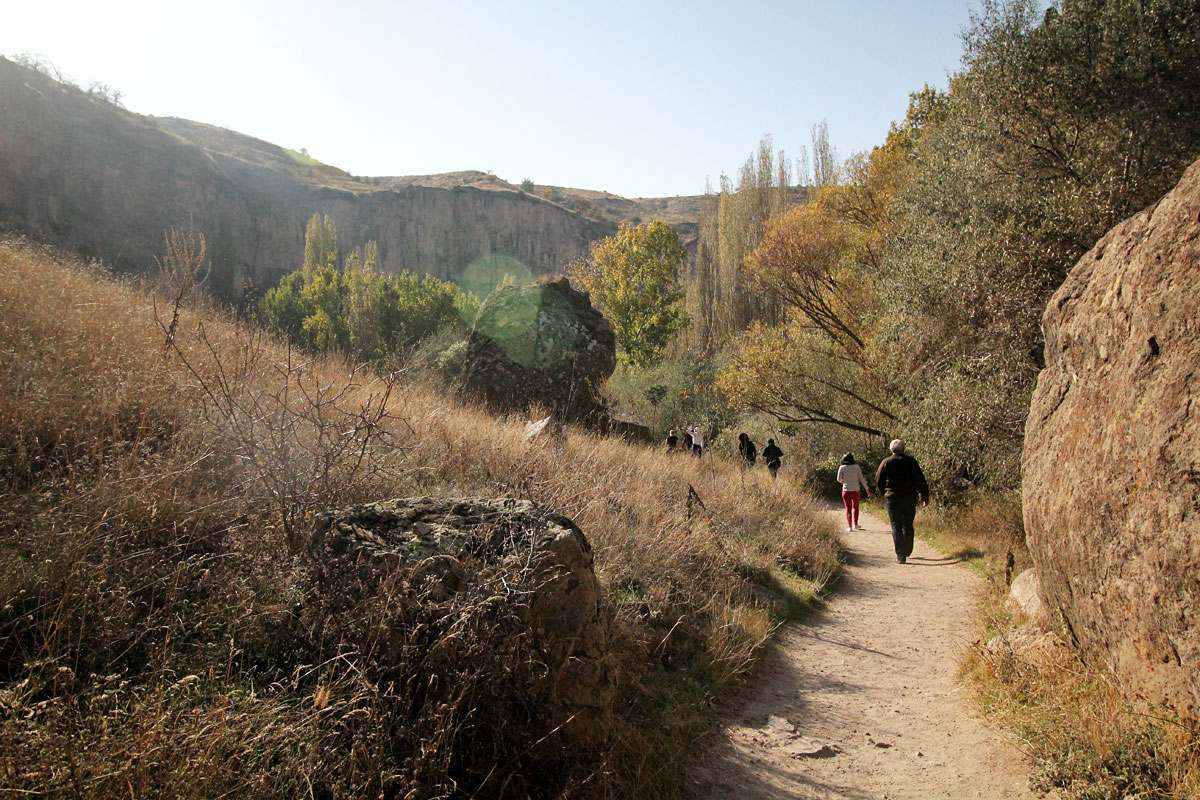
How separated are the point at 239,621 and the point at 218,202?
6245cm

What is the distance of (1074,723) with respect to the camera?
12.0 ft

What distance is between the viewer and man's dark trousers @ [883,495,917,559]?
988 cm

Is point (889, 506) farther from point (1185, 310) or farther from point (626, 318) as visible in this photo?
point (626, 318)

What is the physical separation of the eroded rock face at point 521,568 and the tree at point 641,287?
29072mm

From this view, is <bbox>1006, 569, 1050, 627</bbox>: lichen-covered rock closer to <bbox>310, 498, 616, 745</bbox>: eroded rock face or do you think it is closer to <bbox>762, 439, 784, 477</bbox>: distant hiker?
<bbox>310, 498, 616, 745</bbox>: eroded rock face

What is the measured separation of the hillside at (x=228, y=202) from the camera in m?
43.1

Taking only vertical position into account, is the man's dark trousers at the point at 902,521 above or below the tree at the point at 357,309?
below

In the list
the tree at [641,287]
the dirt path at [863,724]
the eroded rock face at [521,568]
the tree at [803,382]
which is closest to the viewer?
the eroded rock face at [521,568]

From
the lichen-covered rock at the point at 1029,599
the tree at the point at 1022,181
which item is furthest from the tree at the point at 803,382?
the lichen-covered rock at the point at 1029,599

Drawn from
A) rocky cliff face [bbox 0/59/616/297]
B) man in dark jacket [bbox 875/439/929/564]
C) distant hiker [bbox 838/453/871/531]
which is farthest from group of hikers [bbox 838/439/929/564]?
rocky cliff face [bbox 0/59/616/297]

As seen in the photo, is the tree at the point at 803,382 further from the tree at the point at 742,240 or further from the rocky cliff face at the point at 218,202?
the rocky cliff face at the point at 218,202

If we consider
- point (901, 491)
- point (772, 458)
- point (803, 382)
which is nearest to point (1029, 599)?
point (901, 491)

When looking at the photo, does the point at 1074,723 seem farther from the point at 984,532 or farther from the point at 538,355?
the point at 538,355

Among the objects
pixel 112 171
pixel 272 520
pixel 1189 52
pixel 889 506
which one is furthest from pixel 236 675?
pixel 112 171
